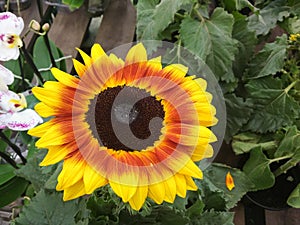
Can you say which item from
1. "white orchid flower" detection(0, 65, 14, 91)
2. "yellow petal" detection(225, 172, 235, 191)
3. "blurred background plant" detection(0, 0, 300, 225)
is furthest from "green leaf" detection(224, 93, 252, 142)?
"white orchid flower" detection(0, 65, 14, 91)

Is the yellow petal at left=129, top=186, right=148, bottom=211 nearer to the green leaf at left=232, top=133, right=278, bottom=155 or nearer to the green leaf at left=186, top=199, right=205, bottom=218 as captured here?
the green leaf at left=186, top=199, right=205, bottom=218

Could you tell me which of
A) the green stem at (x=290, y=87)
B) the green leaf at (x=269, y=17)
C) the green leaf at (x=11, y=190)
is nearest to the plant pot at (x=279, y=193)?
the green stem at (x=290, y=87)

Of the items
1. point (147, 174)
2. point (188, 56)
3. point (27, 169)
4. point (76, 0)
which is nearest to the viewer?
point (147, 174)

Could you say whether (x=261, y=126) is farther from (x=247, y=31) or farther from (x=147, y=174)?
(x=147, y=174)

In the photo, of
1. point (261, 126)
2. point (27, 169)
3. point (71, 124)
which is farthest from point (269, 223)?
point (71, 124)

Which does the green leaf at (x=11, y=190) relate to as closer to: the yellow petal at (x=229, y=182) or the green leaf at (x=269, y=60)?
the yellow petal at (x=229, y=182)

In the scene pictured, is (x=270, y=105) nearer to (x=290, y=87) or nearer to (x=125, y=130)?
(x=290, y=87)

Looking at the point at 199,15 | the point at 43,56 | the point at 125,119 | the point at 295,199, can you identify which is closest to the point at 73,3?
the point at 43,56
